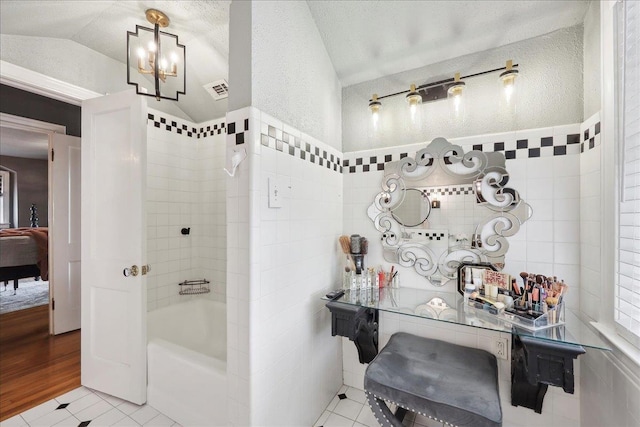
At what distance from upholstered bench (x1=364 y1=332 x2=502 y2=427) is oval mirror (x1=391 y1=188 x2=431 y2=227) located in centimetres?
77

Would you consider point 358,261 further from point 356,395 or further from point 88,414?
point 88,414

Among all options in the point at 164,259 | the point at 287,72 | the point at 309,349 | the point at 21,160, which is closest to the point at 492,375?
the point at 309,349

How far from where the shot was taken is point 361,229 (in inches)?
79.4

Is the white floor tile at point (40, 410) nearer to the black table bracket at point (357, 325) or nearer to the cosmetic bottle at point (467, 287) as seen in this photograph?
the black table bracket at point (357, 325)

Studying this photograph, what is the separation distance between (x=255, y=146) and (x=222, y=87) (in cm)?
137

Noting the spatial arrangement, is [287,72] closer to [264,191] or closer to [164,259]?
[264,191]

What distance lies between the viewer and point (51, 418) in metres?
1.64

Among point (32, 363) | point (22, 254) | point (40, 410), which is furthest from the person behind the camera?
point (22, 254)

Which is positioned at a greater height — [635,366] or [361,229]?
[361,229]

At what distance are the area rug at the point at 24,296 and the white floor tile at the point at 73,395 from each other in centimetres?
267

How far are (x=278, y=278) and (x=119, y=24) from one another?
213 centimetres

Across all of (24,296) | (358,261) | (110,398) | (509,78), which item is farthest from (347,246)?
(24,296)

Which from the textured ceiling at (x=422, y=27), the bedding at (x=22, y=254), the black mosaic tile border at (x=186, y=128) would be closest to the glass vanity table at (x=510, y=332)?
the textured ceiling at (x=422, y=27)

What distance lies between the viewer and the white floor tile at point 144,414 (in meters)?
1.64
